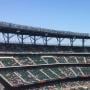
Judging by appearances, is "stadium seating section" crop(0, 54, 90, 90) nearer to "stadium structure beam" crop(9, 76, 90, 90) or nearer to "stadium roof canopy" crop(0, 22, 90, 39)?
"stadium structure beam" crop(9, 76, 90, 90)

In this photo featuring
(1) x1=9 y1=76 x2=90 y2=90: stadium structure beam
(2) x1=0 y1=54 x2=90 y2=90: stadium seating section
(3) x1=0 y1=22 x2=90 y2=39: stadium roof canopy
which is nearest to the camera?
(1) x1=9 y1=76 x2=90 y2=90: stadium structure beam

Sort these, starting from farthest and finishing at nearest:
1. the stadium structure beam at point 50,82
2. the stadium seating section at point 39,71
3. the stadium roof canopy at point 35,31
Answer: the stadium roof canopy at point 35,31 < the stadium seating section at point 39,71 < the stadium structure beam at point 50,82

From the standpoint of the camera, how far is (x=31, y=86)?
54.6 m

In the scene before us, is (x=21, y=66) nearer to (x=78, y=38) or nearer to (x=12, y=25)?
(x=12, y=25)

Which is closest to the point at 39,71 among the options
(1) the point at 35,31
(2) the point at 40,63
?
(2) the point at 40,63

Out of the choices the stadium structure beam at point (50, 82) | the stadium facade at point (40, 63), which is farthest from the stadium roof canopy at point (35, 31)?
the stadium structure beam at point (50, 82)

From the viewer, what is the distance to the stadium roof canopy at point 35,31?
3045 inches

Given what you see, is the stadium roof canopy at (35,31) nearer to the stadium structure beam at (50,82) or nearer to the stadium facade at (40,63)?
the stadium facade at (40,63)

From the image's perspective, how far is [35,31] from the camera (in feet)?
278

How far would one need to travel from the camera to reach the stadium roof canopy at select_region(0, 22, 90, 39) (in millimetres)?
77344

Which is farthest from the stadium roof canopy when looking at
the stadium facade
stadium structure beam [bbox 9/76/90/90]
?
stadium structure beam [bbox 9/76/90/90]

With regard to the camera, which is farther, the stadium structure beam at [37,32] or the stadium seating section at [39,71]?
the stadium structure beam at [37,32]

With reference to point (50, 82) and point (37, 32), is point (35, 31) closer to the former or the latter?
point (37, 32)

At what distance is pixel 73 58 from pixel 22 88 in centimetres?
3170
